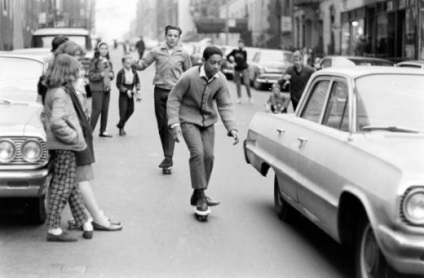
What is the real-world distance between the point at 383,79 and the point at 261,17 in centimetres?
5895

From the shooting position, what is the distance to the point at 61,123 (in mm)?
6641

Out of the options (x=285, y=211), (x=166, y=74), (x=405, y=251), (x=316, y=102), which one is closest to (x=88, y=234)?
(x=285, y=211)

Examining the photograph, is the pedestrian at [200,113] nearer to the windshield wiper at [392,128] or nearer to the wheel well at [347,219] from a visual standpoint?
the windshield wiper at [392,128]

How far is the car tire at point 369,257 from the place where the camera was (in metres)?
5.09

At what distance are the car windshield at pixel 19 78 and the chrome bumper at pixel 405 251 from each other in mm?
5407

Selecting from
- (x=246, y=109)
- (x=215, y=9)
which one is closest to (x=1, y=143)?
(x=246, y=109)

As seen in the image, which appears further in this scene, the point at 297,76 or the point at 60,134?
the point at 297,76

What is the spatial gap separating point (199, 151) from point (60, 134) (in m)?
1.71

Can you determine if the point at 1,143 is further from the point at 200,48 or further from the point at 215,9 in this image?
the point at 215,9

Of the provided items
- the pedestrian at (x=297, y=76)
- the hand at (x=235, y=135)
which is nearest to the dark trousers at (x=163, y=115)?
the hand at (x=235, y=135)

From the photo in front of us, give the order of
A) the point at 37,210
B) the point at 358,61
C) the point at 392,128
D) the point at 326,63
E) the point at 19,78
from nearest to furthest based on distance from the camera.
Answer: the point at 392,128 → the point at 37,210 → the point at 19,78 → the point at 358,61 → the point at 326,63

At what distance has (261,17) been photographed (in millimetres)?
64688

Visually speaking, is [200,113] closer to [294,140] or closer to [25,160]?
[294,140]

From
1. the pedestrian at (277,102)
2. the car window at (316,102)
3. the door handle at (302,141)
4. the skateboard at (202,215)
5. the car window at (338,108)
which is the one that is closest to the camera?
the car window at (338,108)
